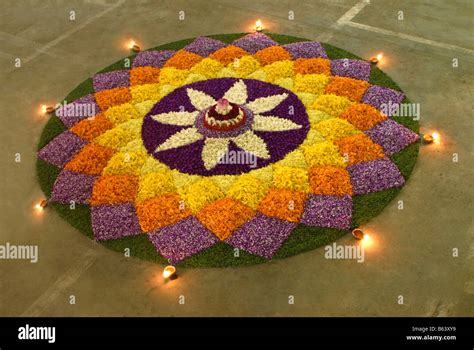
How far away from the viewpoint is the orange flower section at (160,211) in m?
10.2

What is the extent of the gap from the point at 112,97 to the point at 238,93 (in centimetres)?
340

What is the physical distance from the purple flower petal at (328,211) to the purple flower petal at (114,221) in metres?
3.50

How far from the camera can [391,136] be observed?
11672 millimetres

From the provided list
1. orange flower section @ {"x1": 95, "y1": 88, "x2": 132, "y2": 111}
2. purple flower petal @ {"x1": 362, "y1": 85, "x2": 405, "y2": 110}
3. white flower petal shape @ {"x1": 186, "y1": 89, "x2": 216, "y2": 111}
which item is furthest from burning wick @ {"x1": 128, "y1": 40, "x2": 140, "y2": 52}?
purple flower petal @ {"x1": 362, "y1": 85, "x2": 405, "y2": 110}

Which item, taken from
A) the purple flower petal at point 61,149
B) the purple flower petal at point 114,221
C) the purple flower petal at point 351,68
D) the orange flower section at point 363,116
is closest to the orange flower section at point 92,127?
the purple flower petal at point 61,149

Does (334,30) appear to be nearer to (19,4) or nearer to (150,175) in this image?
(150,175)

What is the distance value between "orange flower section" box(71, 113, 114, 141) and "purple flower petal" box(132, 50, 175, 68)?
272 cm

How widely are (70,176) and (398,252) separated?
23.8 ft

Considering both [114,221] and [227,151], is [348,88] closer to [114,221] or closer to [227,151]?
[227,151]

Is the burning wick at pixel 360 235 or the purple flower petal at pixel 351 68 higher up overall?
the purple flower petal at pixel 351 68

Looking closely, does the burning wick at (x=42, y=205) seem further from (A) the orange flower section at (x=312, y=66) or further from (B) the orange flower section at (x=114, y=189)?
(A) the orange flower section at (x=312, y=66)

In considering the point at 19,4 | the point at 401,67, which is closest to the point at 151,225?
the point at 401,67

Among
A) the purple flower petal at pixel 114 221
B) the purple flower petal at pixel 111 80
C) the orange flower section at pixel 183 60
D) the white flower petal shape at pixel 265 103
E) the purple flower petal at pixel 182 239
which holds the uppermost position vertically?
the orange flower section at pixel 183 60

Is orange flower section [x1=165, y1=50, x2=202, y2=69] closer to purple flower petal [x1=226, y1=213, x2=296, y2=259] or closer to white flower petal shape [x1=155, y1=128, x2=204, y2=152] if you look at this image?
white flower petal shape [x1=155, y1=128, x2=204, y2=152]
